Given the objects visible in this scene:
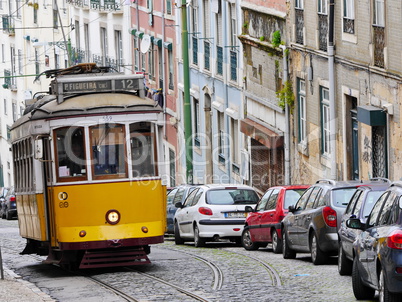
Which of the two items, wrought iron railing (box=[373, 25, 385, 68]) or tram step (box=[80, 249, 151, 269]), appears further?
wrought iron railing (box=[373, 25, 385, 68])

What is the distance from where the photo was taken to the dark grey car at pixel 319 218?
1766 cm

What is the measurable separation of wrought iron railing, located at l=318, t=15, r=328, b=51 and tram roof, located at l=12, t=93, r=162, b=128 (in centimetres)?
1073

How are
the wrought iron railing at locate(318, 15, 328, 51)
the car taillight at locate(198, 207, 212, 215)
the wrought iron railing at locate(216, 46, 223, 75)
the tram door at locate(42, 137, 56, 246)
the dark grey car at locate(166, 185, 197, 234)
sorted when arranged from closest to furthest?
1. the tram door at locate(42, 137, 56, 246)
2. the car taillight at locate(198, 207, 212, 215)
3. the wrought iron railing at locate(318, 15, 328, 51)
4. the dark grey car at locate(166, 185, 197, 234)
5. the wrought iron railing at locate(216, 46, 223, 75)

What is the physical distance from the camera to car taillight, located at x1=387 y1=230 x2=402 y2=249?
11375 mm

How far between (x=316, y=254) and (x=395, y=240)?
6773mm

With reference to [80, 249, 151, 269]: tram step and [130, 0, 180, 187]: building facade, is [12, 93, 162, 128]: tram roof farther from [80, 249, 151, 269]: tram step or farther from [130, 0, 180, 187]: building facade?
[130, 0, 180, 187]: building facade

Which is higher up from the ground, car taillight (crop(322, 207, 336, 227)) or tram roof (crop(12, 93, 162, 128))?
tram roof (crop(12, 93, 162, 128))

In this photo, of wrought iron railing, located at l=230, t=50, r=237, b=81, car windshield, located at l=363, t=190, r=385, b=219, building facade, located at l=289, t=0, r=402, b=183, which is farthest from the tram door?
wrought iron railing, located at l=230, t=50, r=237, b=81

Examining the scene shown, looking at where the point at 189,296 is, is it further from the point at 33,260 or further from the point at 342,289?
the point at 33,260

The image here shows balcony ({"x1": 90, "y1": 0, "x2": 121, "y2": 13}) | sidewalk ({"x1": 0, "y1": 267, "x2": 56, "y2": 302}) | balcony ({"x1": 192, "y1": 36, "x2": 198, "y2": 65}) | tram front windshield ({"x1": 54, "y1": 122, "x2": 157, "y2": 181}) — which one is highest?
balcony ({"x1": 90, "y1": 0, "x2": 121, "y2": 13})

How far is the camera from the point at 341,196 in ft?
58.5

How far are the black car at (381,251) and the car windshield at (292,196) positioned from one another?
25.4ft

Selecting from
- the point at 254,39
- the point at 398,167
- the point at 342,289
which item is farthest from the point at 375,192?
the point at 254,39

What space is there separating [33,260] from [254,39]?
1371cm
